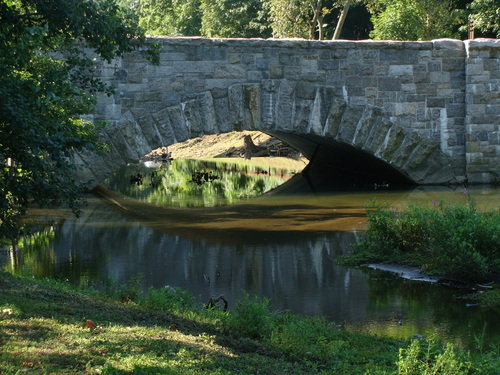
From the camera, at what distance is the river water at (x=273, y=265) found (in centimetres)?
691

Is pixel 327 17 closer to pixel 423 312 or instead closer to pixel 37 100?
pixel 423 312

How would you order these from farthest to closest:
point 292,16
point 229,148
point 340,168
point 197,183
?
point 229,148, point 292,16, point 340,168, point 197,183

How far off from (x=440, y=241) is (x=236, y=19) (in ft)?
87.0

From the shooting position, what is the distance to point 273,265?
369 inches

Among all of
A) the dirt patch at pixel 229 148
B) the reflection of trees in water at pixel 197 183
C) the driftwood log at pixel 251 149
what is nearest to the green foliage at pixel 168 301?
the reflection of trees in water at pixel 197 183

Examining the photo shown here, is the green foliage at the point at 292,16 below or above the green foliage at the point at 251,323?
above

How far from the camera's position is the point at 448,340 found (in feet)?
19.9

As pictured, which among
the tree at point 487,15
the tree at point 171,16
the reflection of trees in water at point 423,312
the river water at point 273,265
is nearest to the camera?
the reflection of trees in water at point 423,312

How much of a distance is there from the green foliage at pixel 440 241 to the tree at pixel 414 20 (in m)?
16.2

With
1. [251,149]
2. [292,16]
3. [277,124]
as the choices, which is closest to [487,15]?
[292,16]

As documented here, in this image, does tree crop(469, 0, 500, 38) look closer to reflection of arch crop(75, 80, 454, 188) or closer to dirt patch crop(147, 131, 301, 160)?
dirt patch crop(147, 131, 301, 160)

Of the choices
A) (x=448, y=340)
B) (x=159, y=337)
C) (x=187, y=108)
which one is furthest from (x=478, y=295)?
(x=187, y=108)

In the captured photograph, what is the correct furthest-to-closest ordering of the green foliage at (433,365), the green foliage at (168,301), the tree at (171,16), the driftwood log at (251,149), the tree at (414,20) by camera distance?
the tree at (171,16), the driftwood log at (251,149), the tree at (414,20), the green foliage at (168,301), the green foliage at (433,365)

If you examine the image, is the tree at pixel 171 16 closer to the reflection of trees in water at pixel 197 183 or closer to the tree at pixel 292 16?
the tree at pixel 292 16
